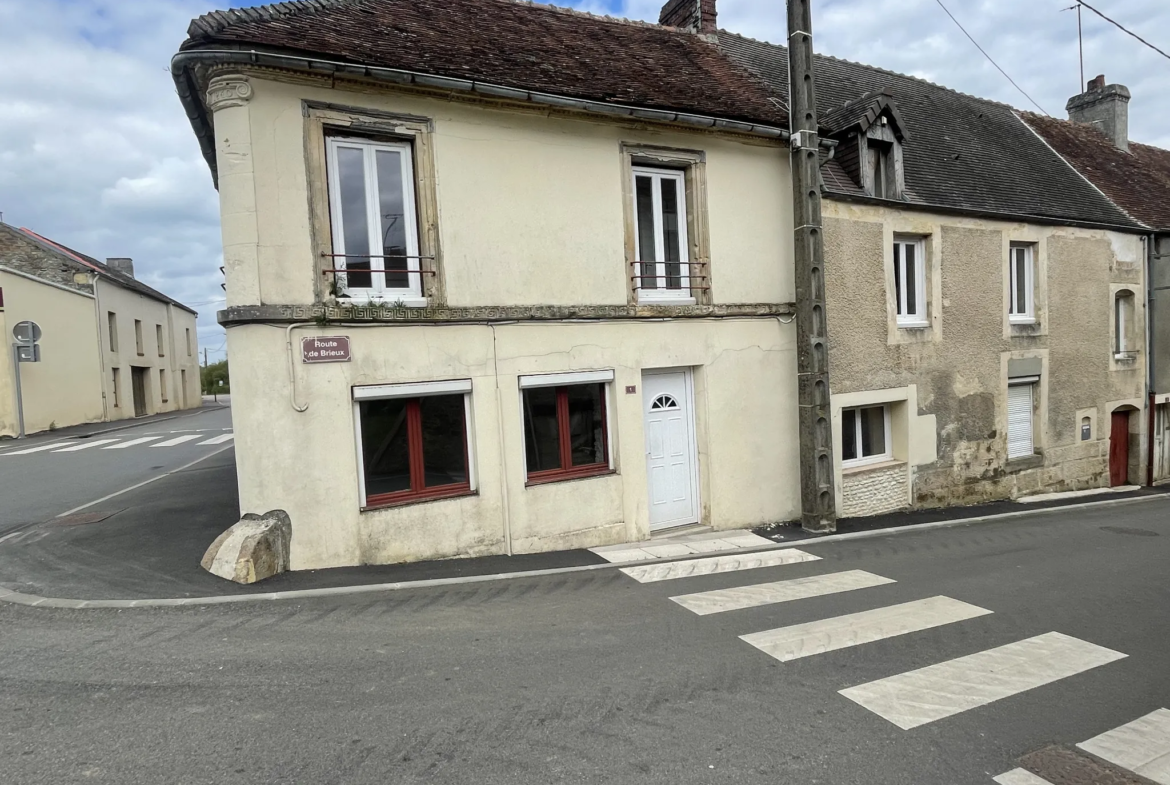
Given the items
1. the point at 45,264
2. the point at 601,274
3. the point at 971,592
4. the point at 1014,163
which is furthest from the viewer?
the point at 45,264

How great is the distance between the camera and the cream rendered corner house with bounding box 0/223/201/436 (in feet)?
71.8

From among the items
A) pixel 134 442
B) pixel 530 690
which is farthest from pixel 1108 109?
pixel 134 442

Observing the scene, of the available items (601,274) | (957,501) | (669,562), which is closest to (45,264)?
(601,274)

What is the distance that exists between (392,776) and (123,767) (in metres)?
1.32

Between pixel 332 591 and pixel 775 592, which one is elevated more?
pixel 332 591

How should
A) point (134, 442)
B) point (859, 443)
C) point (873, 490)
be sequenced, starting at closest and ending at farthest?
point (873, 490) → point (859, 443) → point (134, 442)

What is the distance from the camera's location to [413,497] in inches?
279

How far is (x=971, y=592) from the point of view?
19.7 ft

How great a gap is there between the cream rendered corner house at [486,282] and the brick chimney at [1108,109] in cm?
1459

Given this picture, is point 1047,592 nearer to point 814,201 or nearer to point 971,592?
point 971,592

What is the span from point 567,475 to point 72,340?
25651 mm

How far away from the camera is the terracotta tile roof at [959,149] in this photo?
11648 millimetres

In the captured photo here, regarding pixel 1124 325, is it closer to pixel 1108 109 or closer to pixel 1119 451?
pixel 1119 451

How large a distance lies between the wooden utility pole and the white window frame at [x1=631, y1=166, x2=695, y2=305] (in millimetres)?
1534
